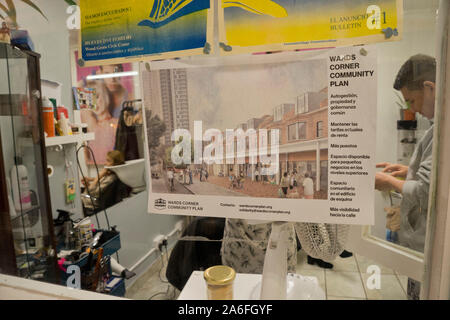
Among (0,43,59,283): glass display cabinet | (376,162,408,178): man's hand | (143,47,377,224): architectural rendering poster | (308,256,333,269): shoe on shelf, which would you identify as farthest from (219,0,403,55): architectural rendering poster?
(0,43,59,283): glass display cabinet

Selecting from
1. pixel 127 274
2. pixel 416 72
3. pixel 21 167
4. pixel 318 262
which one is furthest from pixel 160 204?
pixel 416 72

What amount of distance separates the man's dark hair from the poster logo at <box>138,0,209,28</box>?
43cm

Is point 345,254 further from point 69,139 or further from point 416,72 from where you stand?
point 69,139

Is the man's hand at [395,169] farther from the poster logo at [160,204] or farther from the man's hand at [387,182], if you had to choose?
the poster logo at [160,204]

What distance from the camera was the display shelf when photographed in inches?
33.4

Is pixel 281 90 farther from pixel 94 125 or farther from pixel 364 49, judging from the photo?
pixel 94 125

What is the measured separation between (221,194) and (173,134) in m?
0.18

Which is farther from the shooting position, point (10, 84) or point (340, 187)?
point (10, 84)

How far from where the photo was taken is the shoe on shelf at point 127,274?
2.77 ft

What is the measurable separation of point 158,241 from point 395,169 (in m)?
0.62

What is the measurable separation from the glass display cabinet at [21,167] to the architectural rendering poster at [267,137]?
0.42 m
